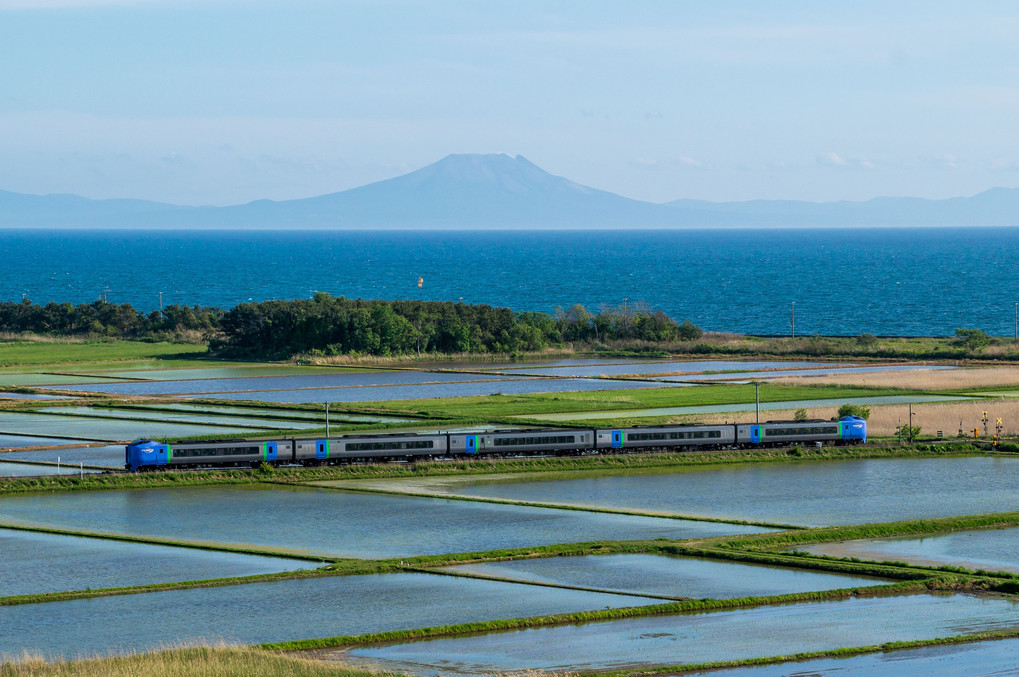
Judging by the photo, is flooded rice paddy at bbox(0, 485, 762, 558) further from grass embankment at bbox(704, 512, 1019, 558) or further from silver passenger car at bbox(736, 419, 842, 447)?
silver passenger car at bbox(736, 419, 842, 447)

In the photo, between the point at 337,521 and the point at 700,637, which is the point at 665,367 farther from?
the point at 700,637

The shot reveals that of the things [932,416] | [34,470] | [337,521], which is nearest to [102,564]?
[337,521]

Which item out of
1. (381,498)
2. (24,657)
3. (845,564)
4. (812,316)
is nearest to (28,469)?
(381,498)

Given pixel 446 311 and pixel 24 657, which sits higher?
pixel 446 311

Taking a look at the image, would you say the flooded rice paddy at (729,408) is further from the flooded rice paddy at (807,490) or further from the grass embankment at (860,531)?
the grass embankment at (860,531)

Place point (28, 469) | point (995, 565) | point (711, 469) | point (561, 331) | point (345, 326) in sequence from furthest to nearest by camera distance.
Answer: point (561, 331)
point (345, 326)
point (711, 469)
point (28, 469)
point (995, 565)

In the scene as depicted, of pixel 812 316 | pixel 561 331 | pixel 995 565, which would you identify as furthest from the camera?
pixel 812 316

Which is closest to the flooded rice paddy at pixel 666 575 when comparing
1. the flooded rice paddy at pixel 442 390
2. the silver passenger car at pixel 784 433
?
the silver passenger car at pixel 784 433

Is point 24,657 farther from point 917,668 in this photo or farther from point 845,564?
point 845,564
